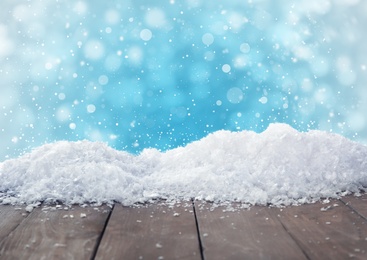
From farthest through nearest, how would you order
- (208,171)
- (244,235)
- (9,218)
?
(208,171), (9,218), (244,235)

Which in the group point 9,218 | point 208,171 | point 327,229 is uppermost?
point 208,171

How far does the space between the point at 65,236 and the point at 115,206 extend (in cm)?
30

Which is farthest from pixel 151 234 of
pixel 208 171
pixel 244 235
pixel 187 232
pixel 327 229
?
pixel 208 171

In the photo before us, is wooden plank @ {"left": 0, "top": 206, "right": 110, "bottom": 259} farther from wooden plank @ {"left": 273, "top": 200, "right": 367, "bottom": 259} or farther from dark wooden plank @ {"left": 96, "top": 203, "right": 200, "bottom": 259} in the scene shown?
wooden plank @ {"left": 273, "top": 200, "right": 367, "bottom": 259}

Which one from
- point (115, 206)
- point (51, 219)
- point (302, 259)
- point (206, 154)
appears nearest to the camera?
point (302, 259)

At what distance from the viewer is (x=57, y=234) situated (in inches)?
52.9

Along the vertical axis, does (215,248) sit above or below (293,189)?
below

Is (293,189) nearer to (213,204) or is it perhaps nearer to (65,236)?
(213,204)

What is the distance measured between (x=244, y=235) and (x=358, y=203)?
1.69 feet


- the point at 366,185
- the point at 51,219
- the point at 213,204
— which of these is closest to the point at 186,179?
the point at 213,204

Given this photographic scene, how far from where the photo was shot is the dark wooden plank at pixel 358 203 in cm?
152

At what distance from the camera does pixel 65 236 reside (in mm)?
1325

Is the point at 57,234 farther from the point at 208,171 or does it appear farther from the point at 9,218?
the point at 208,171

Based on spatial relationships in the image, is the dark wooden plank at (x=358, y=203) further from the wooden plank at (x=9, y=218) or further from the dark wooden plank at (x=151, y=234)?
the wooden plank at (x=9, y=218)
